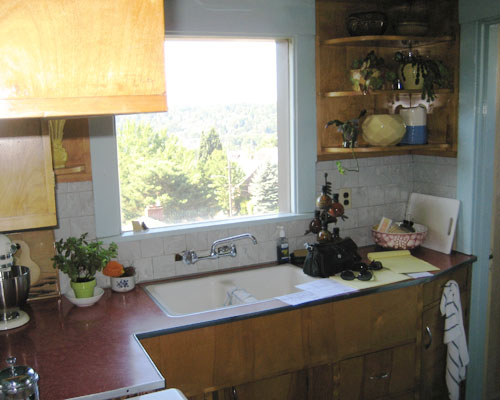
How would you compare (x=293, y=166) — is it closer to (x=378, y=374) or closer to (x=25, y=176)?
(x=378, y=374)

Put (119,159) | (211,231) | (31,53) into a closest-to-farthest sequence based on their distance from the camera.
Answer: (31,53)
(119,159)
(211,231)

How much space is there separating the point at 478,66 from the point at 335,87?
30.6 inches

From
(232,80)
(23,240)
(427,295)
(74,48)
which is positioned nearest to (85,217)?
(23,240)

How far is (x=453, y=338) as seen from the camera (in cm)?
289

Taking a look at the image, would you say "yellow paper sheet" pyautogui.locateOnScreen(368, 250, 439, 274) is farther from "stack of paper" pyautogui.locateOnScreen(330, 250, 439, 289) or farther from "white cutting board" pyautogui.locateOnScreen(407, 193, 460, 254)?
"white cutting board" pyautogui.locateOnScreen(407, 193, 460, 254)

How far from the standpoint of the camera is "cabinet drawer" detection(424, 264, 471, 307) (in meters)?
2.82

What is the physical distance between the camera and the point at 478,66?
9.73ft

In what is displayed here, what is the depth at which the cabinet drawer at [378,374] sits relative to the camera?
263 centimetres

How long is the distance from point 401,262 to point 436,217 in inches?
18.9

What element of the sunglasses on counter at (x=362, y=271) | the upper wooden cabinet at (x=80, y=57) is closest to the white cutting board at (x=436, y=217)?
the sunglasses on counter at (x=362, y=271)

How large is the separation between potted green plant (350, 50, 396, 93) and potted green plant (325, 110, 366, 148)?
0.16m

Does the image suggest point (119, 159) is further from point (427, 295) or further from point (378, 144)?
point (427, 295)

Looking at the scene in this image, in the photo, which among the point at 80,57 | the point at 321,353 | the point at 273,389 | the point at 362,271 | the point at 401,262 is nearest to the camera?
the point at 80,57

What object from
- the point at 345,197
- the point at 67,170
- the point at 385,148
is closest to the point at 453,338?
the point at 345,197
